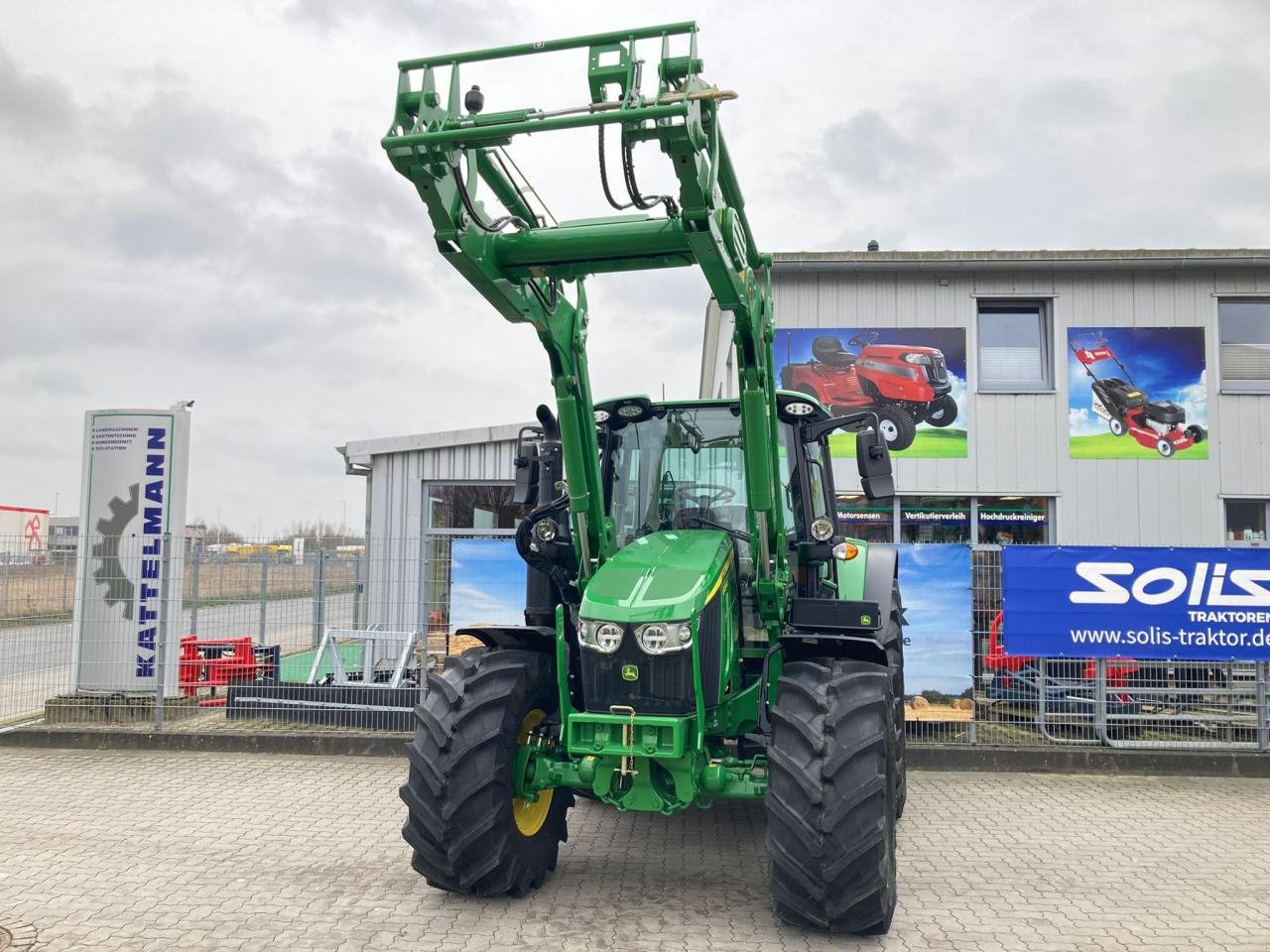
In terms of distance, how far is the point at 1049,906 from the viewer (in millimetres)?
4941

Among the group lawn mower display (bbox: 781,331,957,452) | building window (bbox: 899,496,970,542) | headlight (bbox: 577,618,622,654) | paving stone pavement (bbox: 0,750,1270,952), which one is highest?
lawn mower display (bbox: 781,331,957,452)

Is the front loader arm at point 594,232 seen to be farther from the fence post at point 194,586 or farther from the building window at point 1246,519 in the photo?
the building window at point 1246,519

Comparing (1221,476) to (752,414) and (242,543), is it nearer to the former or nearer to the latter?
(752,414)

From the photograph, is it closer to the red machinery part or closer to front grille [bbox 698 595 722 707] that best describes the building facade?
the red machinery part

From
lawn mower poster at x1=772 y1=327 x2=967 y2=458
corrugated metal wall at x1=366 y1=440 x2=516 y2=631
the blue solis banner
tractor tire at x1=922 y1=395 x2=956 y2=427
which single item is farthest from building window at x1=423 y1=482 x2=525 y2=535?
the blue solis banner

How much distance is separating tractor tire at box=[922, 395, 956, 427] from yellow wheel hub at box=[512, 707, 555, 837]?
23.9 feet

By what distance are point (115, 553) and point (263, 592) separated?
176 centimetres

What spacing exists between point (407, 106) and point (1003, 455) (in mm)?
8918

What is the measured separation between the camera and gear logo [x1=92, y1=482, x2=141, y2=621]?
30.2ft

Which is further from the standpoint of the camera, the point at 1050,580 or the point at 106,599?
the point at 106,599

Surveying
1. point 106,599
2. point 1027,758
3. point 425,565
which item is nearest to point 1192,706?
point 1027,758

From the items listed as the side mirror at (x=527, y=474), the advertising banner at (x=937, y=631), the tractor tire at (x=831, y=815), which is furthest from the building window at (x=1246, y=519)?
the side mirror at (x=527, y=474)

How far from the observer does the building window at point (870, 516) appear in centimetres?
1131

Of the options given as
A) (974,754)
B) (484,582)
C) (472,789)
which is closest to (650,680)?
(472,789)
